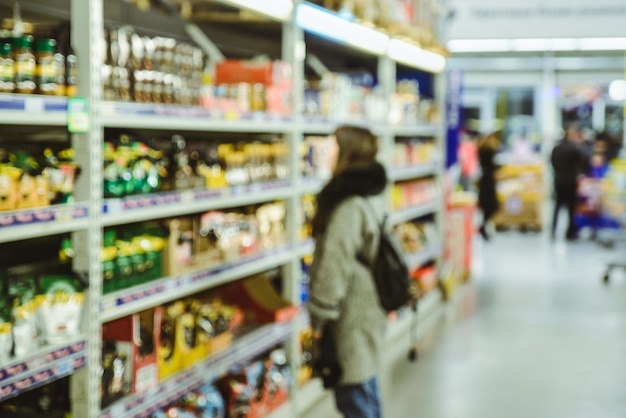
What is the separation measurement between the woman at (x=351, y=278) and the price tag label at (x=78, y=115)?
4.23 feet

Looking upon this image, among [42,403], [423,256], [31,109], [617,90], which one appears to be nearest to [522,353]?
[423,256]

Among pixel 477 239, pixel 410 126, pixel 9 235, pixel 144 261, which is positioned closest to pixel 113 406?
pixel 144 261

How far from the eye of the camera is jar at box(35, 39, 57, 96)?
2.99 meters

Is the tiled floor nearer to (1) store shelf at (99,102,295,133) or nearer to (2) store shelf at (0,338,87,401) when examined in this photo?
(1) store shelf at (99,102,295,133)

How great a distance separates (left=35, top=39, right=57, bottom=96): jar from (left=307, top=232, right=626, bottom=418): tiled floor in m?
3.04

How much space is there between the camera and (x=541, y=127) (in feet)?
84.9

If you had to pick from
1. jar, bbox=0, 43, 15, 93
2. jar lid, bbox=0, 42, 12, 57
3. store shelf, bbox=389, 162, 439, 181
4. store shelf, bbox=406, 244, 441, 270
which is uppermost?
jar lid, bbox=0, 42, 12, 57

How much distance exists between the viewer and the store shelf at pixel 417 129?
7.74 meters

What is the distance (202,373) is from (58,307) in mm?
1196

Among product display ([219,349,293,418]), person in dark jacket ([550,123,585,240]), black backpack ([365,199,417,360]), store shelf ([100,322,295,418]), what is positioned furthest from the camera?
person in dark jacket ([550,123,585,240])

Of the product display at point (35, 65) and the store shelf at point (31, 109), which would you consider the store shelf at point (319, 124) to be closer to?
the product display at point (35, 65)

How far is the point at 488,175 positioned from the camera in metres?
13.7

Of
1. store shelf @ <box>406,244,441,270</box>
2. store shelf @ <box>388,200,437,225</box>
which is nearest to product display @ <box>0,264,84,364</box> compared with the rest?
store shelf @ <box>388,200,437,225</box>

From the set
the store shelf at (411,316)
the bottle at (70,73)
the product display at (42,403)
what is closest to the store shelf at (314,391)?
the store shelf at (411,316)
